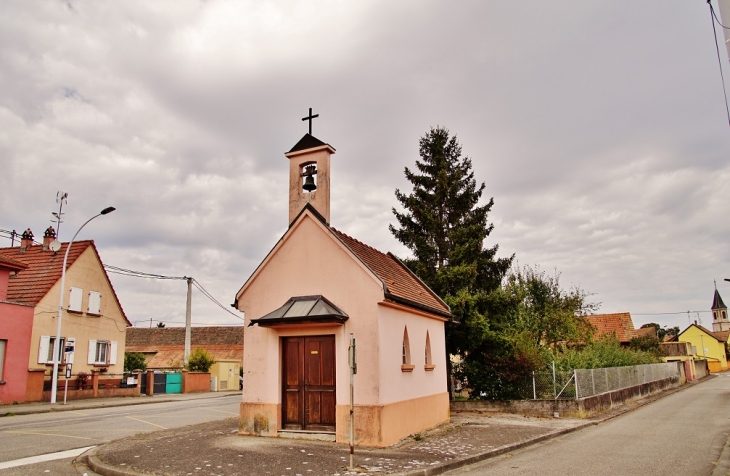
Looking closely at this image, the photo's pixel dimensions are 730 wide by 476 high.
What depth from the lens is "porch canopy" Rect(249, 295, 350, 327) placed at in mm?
12430

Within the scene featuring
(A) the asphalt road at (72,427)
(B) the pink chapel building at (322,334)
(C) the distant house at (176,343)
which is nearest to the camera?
(A) the asphalt road at (72,427)

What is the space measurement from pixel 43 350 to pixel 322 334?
2007cm

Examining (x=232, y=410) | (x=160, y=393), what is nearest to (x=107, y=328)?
(x=160, y=393)

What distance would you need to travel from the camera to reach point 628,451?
11797 mm

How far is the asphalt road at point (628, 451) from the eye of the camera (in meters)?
9.77

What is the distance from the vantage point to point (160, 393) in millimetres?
34156

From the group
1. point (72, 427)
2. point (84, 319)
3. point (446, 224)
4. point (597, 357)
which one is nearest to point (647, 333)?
point (597, 357)

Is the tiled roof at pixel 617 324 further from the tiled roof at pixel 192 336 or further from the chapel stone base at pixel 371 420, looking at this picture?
the chapel stone base at pixel 371 420

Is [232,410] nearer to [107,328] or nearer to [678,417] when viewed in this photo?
[107,328]

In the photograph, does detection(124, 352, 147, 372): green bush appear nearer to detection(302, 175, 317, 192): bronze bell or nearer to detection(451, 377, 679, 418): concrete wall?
detection(451, 377, 679, 418): concrete wall

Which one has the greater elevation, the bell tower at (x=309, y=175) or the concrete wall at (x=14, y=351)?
the bell tower at (x=309, y=175)

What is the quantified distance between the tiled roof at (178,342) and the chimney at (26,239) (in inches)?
859

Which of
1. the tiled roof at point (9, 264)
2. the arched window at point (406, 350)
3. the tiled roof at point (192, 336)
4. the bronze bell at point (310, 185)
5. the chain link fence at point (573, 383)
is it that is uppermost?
the bronze bell at point (310, 185)

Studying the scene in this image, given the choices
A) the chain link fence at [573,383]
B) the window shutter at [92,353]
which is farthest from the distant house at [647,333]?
the window shutter at [92,353]
